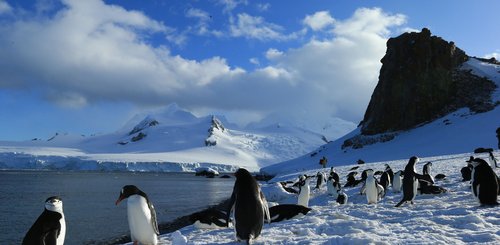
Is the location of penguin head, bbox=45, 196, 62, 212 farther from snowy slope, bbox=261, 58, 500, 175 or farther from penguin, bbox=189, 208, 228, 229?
snowy slope, bbox=261, 58, 500, 175

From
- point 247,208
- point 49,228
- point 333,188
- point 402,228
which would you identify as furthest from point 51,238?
point 333,188

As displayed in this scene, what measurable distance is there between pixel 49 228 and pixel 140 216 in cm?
155

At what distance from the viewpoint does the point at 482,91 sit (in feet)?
193

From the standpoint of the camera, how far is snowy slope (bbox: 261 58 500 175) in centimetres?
4350

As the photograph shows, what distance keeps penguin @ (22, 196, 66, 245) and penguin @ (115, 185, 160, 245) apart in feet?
3.48

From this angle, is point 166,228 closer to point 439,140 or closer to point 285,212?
point 285,212

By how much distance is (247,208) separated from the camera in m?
7.88

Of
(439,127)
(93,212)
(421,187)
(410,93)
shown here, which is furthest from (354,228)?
(410,93)

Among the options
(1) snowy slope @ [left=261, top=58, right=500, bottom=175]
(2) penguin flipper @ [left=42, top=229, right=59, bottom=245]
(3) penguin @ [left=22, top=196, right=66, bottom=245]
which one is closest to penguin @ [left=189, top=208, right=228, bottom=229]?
(3) penguin @ [left=22, top=196, right=66, bottom=245]

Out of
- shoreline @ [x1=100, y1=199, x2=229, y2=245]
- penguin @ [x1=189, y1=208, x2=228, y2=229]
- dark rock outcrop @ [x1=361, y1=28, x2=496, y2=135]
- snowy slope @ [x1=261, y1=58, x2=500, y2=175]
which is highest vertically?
dark rock outcrop @ [x1=361, y1=28, x2=496, y2=135]

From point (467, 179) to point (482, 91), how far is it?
47573 millimetres

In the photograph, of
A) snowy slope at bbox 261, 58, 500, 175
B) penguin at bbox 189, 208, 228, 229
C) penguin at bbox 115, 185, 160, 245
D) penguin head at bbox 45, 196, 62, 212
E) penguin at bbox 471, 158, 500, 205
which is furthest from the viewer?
snowy slope at bbox 261, 58, 500, 175

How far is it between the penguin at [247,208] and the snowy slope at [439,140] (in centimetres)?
3738

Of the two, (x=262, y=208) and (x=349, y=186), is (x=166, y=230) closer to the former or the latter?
(x=349, y=186)
